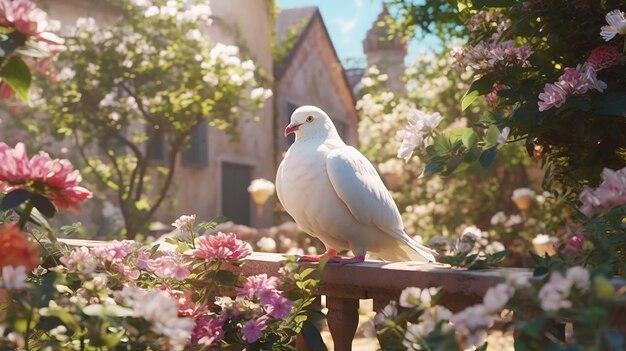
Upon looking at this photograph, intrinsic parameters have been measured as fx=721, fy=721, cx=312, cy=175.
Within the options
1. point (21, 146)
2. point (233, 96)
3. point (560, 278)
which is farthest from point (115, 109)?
point (560, 278)

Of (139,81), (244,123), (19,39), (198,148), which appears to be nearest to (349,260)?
(19,39)

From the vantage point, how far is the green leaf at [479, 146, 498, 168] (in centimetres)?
177

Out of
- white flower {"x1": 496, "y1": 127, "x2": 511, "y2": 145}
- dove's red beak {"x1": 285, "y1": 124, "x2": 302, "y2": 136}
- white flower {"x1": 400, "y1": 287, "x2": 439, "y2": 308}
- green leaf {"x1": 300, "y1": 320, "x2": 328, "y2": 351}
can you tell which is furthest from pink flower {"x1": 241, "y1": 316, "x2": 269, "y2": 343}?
dove's red beak {"x1": 285, "y1": 124, "x2": 302, "y2": 136}

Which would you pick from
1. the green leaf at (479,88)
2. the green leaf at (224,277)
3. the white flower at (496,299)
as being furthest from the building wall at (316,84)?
the white flower at (496,299)

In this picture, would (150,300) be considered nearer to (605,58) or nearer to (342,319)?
(342,319)

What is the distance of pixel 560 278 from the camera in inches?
44.9

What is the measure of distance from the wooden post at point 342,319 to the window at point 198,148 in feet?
32.1

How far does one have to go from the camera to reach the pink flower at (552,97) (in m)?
1.96

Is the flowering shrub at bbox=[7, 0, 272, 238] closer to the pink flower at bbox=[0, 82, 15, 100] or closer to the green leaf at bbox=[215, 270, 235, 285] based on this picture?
the green leaf at bbox=[215, 270, 235, 285]

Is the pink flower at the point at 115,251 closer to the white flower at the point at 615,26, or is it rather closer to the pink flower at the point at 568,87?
the pink flower at the point at 568,87

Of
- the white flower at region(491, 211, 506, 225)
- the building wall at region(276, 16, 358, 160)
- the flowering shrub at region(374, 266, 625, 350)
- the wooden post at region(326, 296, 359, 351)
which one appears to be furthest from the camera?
the building wall at region(276, 16, 358, 160)

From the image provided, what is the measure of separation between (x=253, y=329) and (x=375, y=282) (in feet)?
1.20

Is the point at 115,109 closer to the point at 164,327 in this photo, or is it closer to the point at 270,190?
the point at 270,190

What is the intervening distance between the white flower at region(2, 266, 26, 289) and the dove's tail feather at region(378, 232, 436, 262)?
134 cm
